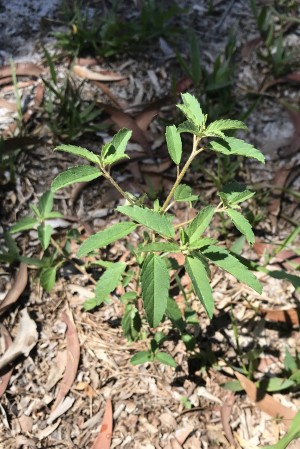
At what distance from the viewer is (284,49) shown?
254cm

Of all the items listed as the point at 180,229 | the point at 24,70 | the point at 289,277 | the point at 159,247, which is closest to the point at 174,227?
the point at 180,229

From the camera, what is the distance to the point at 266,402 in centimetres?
171

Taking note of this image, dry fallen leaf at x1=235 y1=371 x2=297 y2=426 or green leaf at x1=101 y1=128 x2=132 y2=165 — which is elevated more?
green leaf at x1=101 y1=128 x2=132 y2=165

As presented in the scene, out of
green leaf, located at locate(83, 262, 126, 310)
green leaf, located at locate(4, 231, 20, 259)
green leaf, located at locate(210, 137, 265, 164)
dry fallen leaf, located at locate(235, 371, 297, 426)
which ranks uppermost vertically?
green leaf, located at locate(210, 137, 265, 164)

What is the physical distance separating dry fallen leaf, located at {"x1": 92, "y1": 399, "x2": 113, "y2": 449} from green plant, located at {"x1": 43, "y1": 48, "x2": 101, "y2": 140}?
3.74 feet

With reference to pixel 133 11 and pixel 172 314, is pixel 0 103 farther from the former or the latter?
pixel 172 314

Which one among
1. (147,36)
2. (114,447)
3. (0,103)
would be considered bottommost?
(114,447)

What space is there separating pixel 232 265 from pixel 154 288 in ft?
0.67

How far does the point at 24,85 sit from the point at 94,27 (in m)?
0.43

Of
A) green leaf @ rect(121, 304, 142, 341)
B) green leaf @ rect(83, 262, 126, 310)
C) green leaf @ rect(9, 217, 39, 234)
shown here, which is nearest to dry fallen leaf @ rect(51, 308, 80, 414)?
green leaf @ rect(121, 304, 142, 341)

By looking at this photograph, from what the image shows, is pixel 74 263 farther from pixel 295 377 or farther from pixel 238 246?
pixel 295 377

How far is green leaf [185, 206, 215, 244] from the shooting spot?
124 centimetres

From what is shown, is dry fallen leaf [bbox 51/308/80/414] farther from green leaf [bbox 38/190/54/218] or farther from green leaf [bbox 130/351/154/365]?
green leaf [bbox 38/190/54/218]

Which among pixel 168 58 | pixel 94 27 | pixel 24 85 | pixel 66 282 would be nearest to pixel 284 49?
pixel 168 58
